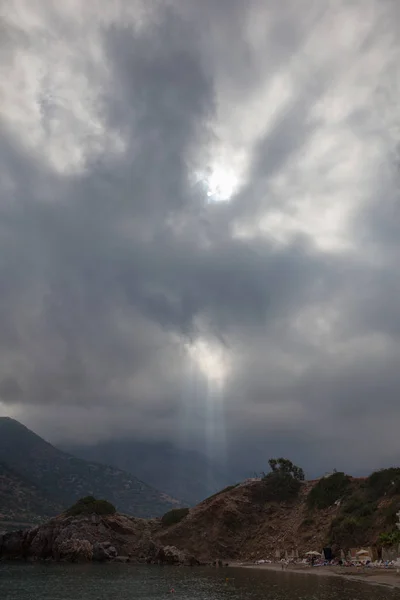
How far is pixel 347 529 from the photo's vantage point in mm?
88438

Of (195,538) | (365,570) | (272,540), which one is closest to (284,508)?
(272,540)

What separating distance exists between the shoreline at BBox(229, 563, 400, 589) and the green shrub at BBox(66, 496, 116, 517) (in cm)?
4811

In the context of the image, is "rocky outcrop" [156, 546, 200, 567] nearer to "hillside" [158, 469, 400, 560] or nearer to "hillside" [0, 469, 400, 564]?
"hillside" [0, 469, 400, 564]

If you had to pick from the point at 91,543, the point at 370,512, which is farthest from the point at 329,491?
the point at 91,543

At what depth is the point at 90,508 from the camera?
117312mm

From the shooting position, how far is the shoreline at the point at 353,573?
180ft

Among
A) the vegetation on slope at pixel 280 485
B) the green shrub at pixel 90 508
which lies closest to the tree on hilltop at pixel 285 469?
the vegetation on slope at pixel 280 485

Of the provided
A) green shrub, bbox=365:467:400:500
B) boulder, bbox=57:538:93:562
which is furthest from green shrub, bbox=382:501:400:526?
boulder, bbox=57:538:93:562

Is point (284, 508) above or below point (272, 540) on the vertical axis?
above

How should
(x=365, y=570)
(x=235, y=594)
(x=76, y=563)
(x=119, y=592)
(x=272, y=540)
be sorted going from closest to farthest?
(x=235, y=594) < (x=119, y=592) < (x=365, y=570) < (x=76, y=563) < (x=272, y=540)

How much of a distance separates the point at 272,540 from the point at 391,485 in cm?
2991

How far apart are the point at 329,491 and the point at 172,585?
2420 inches

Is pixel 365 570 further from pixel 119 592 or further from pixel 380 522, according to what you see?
pixel 119 592

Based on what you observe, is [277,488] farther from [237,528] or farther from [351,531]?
[351,531]
